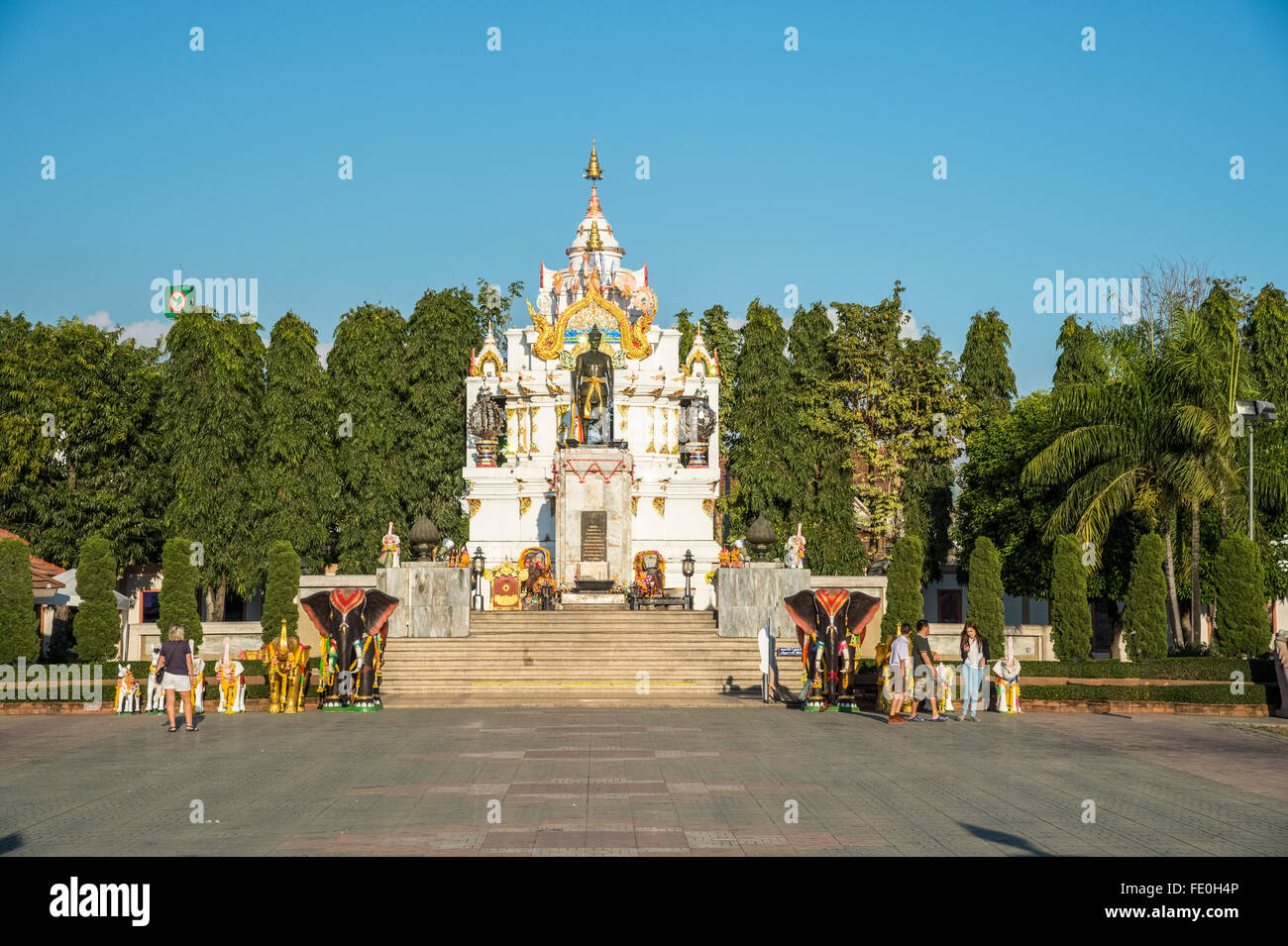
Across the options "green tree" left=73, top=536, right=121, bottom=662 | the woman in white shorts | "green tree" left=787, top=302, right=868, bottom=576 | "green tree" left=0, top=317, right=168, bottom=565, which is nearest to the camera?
the woman in white shorts

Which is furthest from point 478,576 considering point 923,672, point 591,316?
point 923,672

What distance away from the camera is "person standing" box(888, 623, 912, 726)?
24.2 m

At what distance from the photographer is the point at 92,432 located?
51.1m

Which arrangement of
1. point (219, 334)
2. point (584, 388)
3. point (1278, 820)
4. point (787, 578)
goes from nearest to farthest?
point (1278, 820) → point (787, 578) → point (584, 388) → point (219, 334)

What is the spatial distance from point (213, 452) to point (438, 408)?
9149 millimetres

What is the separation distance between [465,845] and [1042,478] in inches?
1118

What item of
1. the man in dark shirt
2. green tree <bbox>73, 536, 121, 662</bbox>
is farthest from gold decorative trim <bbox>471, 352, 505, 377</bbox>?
the man in dark shirt

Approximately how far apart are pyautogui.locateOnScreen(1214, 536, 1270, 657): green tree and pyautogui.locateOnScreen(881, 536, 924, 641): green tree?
25.0 ft

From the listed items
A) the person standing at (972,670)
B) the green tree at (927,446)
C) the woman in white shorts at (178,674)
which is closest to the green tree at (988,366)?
the green tree at (927,446)

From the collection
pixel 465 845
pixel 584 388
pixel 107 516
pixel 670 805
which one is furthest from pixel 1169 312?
pixel 107 516

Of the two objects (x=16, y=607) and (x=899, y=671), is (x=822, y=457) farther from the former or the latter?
(x=16, y=607)

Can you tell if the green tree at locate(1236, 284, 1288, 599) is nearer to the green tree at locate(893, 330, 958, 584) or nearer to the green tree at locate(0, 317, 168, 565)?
the green tree at locate(893, 330, 958, 584)

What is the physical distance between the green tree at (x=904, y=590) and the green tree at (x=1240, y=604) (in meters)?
7.63
